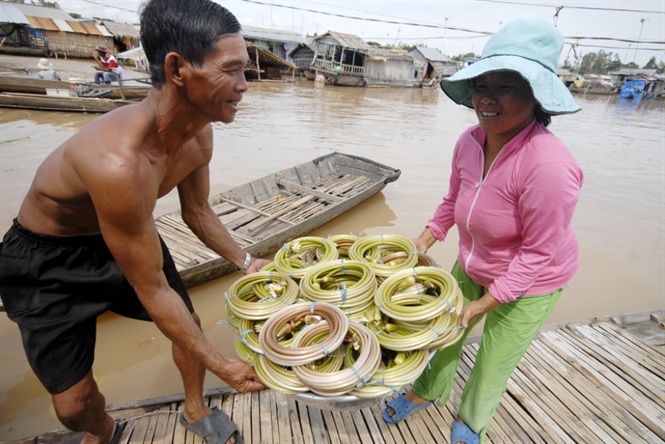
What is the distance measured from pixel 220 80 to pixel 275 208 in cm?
593

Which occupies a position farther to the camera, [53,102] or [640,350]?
[53,102]

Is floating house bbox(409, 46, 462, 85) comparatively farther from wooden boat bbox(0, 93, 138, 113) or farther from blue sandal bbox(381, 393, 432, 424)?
blue sandal bbox(381, 393, 432, 424)

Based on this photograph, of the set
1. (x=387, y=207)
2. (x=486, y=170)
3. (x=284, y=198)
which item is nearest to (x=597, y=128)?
(x=387, y=207)

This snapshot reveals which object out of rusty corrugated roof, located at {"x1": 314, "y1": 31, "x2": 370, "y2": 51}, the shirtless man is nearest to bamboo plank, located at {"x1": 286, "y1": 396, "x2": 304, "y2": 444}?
the shirtless man

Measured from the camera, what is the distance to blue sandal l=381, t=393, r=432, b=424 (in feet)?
9.62

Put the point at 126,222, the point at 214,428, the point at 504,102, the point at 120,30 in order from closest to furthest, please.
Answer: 1. the point at 126,222
2. the point at 504,102
3. the point at 214,428
4. the point at 120,30

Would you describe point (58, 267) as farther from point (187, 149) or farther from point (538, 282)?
point (538, 282)

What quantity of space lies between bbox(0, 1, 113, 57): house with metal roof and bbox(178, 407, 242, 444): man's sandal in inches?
1538

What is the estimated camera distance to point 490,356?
8.08ft

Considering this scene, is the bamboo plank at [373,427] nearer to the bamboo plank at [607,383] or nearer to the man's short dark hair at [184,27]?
the bamboo plank at [607,383]

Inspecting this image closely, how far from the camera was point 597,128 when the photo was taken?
74.3 feet

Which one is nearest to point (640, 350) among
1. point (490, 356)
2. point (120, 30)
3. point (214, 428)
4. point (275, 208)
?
point (490, 356)

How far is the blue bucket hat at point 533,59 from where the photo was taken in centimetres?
178

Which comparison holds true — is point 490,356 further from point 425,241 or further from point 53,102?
point 53,102
